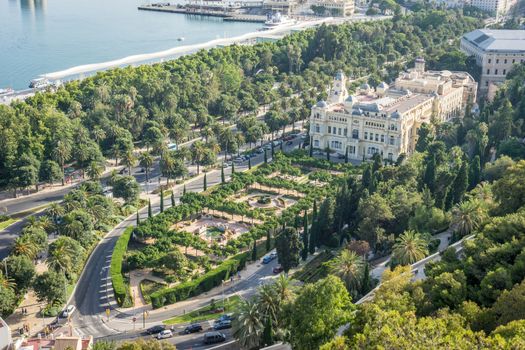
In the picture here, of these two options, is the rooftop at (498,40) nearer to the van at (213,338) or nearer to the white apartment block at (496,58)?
the white apartment block at (496,58)

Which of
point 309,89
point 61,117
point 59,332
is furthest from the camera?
point 309,89

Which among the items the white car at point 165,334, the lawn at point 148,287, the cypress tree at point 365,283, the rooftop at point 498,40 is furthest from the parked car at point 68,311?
the rooftop at point 498,40

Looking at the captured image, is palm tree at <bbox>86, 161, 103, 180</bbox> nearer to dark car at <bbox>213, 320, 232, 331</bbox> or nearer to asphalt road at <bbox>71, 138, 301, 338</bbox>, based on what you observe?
asphalt road at <bbox>71, 138, 301, 338</bbox>

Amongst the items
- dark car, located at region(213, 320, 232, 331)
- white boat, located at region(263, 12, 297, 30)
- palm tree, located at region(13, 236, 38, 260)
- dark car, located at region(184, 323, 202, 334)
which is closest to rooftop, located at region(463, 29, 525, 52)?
white boat, located at region(263, 12, 297, 30)

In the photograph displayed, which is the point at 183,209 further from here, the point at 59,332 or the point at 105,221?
the point at 59,332

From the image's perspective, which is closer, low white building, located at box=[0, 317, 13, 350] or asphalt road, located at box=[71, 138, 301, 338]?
low white building, located at box=[0, 317, 13, 350]

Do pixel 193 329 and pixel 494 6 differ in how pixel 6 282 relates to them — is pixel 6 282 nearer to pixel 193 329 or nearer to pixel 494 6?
pixel 193 329

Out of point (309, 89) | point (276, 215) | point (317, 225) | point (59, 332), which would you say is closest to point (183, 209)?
point (276, 215)
